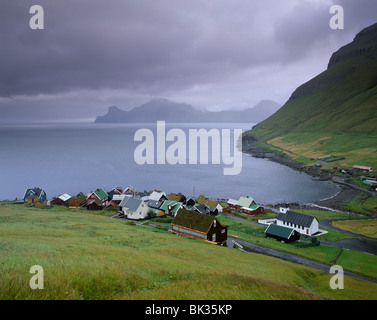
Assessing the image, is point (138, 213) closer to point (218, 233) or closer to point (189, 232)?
point (189, 232)

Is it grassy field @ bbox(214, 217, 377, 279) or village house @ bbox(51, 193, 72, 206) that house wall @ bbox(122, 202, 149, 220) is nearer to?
village house @ bbox(51, 193, 72, 206)

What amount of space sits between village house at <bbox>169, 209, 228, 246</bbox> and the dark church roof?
77.0 ft

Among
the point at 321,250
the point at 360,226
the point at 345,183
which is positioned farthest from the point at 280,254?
the point at 345,183

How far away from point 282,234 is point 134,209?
4136cm

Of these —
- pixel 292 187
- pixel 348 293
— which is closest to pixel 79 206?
pixel 348 293

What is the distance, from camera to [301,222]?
197 feet

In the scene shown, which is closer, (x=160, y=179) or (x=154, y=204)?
(x=154, y=204)

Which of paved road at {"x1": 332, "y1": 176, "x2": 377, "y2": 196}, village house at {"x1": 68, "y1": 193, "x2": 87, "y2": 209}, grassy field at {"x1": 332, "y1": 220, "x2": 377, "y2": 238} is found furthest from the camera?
paved road at {"x1": 332, "y1": 176, "x2": 377, "y2": 196}

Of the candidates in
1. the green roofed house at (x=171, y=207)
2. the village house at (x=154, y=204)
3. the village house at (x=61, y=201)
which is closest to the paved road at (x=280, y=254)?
the green roofed house at (x=171, y=207)

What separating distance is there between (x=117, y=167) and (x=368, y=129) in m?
204

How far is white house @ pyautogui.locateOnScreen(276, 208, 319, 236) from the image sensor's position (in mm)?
58656

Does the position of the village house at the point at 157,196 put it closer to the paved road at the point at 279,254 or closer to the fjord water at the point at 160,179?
the fjord water at the point at 160,179

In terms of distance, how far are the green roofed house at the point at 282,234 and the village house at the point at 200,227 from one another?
49.3 ft

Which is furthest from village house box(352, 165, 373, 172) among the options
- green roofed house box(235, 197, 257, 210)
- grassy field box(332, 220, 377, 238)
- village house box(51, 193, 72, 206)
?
village house box(51, 193, 72, 206)
